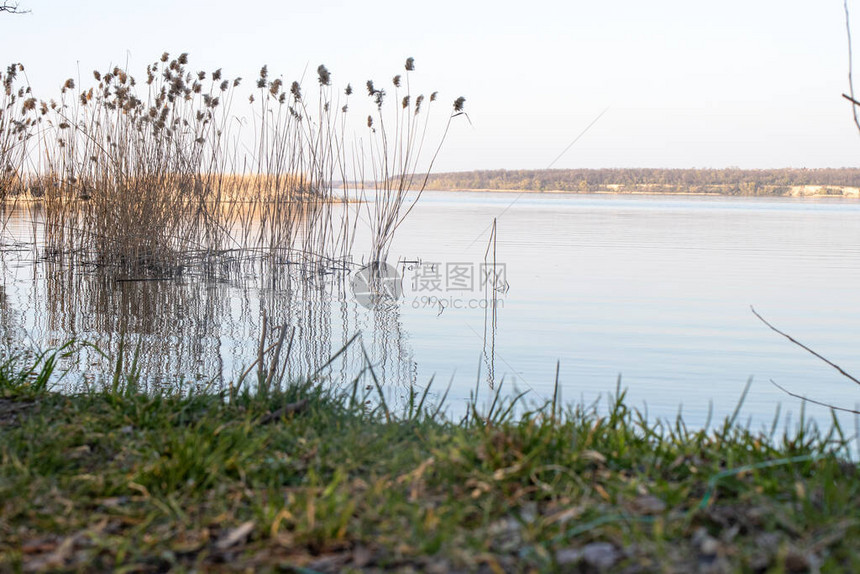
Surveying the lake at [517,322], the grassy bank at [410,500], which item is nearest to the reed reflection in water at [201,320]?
the lake at [517,322]

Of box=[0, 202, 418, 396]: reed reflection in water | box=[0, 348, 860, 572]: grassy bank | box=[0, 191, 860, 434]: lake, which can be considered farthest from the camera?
box=[0, 202, 418, 396]: reed reflection in water

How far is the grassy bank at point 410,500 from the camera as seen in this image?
1.38 metres

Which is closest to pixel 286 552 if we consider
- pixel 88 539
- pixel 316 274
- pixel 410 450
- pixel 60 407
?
pixel 88 539

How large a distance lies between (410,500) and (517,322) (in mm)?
3871

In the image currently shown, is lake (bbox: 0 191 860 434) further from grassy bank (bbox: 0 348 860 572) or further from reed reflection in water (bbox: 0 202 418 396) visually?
grassy bank (bbox: 0 348 860 572)

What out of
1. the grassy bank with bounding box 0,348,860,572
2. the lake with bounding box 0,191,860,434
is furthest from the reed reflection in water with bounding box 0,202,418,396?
the grassy bank with bounding box 0,348,860,572

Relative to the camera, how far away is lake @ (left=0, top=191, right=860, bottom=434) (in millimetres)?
3793

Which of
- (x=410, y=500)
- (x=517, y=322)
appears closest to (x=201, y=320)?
(x=517, y=322)

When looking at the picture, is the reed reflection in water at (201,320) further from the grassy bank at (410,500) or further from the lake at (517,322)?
the grassy bank at (410,500)

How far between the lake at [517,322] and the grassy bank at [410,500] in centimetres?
69

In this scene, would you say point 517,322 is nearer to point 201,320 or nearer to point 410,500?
point 201,320

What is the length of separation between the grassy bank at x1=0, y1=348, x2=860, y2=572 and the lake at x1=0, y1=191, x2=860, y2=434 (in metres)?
0.69

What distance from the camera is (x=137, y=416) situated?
2.23 meters

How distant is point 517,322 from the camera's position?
541 cm
